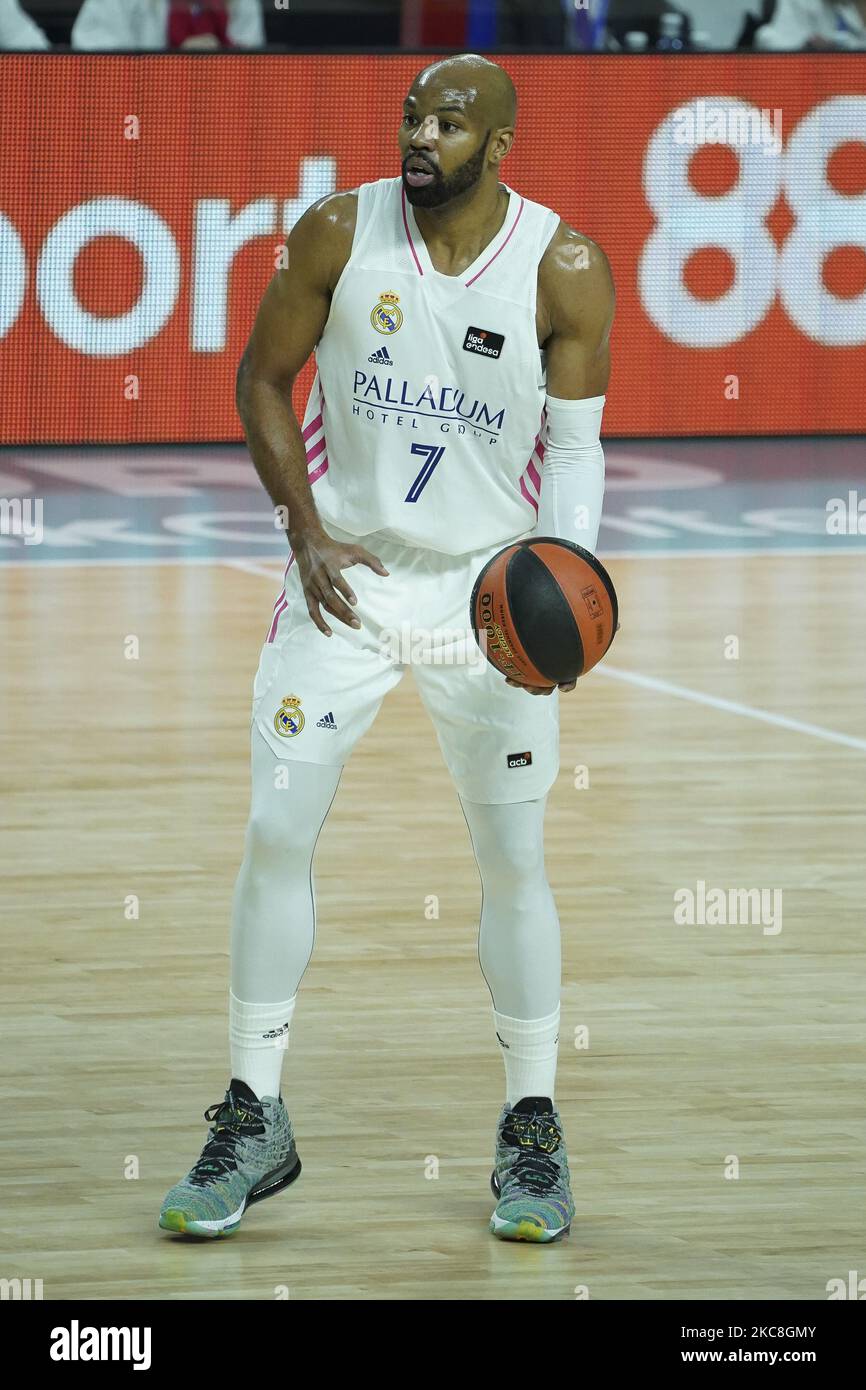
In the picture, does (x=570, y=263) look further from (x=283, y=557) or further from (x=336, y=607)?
(x=283, y=557)

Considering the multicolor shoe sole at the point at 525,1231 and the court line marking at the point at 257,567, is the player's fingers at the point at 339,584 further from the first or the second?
the court line marking at the point at 257,567

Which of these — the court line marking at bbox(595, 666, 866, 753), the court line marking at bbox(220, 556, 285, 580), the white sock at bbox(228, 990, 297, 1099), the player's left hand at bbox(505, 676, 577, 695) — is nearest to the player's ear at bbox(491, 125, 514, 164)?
the player's left hand at bbox(505, 676, 577, 695)

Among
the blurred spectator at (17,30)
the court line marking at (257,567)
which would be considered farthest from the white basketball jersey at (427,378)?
the blurred spectator at (17,30)

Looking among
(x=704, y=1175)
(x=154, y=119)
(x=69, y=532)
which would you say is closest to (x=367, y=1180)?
(x=704, y=1175)

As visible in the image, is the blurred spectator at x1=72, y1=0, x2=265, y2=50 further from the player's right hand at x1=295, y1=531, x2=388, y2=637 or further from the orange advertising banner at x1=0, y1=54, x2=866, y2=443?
the player's right hand at x1=295, y1=531, x2=388, y2=637

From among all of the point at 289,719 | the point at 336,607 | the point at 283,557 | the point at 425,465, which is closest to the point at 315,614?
the point at 336,607

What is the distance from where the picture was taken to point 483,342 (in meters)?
4.30

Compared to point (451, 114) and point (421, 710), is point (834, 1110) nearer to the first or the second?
point (451, 114)

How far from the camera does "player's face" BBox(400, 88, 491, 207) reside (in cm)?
417

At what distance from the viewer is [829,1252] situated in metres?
4.20

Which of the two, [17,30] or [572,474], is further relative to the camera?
[17,30]

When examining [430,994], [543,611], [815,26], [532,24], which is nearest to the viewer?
[543,611]

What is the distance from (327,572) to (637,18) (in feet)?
40.6

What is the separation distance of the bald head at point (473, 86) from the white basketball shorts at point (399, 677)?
2.63ft
